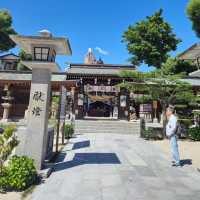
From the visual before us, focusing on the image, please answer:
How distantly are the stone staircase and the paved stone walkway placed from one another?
960 centimetres

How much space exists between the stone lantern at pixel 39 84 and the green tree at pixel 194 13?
65.4 ft

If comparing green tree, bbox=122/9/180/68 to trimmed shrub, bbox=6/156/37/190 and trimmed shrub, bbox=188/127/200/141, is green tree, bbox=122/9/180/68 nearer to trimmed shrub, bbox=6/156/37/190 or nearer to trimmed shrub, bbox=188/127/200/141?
trimmed shrub, bbox=188/127/200/141

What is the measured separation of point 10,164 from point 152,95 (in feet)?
36.2

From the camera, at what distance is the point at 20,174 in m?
5.81

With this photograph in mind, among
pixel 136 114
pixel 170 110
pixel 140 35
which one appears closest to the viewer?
pixel 170 110

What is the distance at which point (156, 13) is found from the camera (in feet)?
106

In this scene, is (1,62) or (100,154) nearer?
(100,154)

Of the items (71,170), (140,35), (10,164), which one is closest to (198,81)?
(140,35)

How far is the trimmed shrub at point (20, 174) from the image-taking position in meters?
5.73

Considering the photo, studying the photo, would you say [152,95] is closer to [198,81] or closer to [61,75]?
[198,81]

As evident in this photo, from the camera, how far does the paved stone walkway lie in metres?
5.41

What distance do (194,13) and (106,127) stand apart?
1345 centimetres

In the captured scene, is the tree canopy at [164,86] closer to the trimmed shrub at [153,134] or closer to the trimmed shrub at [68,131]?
the trimmed shrub at [153,134]

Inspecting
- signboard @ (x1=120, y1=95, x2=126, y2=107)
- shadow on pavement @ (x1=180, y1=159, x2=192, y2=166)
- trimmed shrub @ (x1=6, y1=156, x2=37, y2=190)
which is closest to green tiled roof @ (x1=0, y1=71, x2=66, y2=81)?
signboard @ (x1=120, y1=95, x2=126, y2=107)
